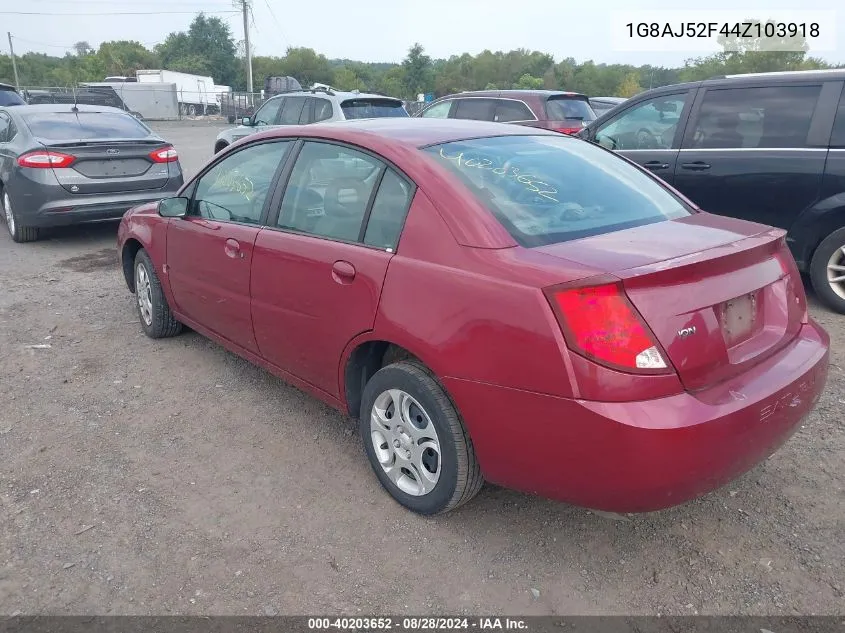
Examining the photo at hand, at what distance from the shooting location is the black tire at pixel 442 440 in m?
2.65

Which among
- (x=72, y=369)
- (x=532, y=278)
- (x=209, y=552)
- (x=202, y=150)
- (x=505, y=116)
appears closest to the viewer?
(x=532, y=278)

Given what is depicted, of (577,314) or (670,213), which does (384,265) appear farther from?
(670,213)

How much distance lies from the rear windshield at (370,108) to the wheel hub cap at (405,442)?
8.69 metres

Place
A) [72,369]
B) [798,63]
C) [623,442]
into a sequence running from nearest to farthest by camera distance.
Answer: [623,442], [72,369], [798,63]

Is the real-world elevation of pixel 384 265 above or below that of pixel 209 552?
above

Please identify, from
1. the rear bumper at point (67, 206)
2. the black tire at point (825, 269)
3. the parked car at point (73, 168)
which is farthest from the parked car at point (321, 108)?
the black tire at point (825, 269)

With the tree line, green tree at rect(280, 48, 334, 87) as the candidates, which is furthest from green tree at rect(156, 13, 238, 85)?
green tree at rect(280, 48, 334, 87)

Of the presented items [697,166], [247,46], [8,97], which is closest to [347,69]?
[247,46]

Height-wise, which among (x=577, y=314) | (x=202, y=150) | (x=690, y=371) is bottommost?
(x=202, y=150)

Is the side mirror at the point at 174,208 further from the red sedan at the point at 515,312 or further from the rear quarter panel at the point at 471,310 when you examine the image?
the rear quarter panel at the point at 471,310

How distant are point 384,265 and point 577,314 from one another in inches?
36.1

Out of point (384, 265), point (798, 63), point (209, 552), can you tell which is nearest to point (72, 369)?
point (209, 552)

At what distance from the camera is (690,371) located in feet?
7.55

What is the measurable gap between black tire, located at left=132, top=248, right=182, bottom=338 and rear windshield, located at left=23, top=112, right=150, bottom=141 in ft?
12.0
